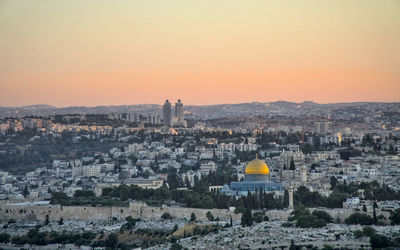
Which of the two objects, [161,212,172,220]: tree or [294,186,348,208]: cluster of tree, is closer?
[294,186,348,208]: cluster of tree

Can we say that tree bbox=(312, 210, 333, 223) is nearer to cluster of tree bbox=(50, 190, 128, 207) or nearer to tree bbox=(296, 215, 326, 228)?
tree bbox=(296, 215, 326, 228)

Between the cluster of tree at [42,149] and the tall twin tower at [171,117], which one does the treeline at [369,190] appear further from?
the tall twin tower at [171,117]

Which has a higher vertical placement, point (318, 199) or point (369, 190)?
point (369, 190)

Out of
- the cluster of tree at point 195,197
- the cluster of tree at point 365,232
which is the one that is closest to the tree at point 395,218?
the cluster of tree at point 365,232

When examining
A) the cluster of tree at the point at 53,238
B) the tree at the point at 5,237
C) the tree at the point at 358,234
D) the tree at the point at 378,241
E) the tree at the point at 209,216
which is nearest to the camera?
the tree at the point at 378,241

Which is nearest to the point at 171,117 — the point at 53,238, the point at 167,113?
the point at 167,113

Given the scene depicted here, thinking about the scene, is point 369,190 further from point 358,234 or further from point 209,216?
point 358,234

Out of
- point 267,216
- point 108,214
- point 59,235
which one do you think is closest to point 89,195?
point 108,214

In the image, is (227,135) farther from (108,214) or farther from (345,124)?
(108,214)

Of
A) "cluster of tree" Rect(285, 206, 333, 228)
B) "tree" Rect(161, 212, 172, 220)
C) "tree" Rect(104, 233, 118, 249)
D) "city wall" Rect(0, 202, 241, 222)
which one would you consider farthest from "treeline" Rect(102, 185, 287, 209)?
"tree" Rect(104, 233, 118, 249)

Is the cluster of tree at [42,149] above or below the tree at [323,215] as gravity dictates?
below

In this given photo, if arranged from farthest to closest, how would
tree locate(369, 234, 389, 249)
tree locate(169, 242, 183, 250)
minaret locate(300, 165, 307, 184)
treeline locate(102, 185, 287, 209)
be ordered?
minaret locate(300, 165, 307, 184)
treeline locate(102, 185, 287, 209)
tree locate(169, 242, 183, 250)
tree locate(369, 234, 389, 249)

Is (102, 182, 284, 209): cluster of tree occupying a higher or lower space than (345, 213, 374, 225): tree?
lower
